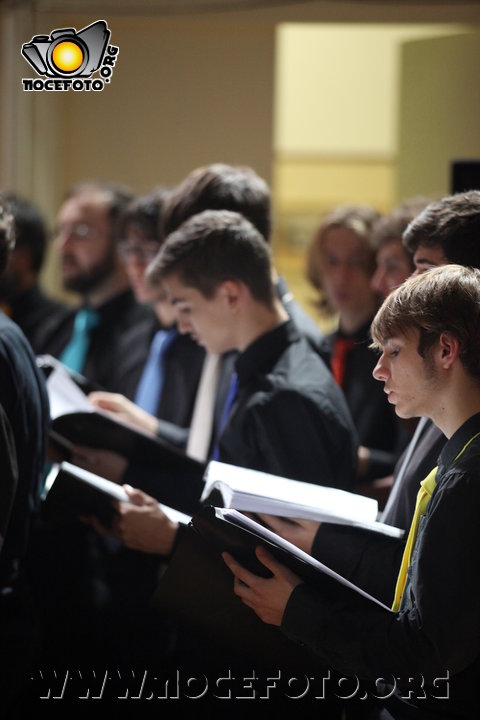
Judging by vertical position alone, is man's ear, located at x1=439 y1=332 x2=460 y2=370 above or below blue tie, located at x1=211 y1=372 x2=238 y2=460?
above

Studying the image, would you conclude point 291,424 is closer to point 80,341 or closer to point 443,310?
point 443,310

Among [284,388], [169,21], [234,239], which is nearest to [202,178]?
[234,239]

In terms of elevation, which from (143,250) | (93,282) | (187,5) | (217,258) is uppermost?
(187,5)

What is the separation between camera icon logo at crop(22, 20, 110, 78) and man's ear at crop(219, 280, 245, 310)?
0.85 meters

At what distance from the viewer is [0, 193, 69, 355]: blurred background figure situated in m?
3.73

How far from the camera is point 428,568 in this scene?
1.27 m

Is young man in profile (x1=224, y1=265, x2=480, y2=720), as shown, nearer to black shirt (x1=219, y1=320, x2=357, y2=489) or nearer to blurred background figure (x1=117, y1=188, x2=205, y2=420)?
black shirt (x1=219, y1=320, x2=357, y2=489)

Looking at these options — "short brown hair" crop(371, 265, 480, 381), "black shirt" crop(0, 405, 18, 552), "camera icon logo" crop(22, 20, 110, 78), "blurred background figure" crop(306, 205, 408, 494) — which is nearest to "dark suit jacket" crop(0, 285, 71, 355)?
"blurred background figure" crop(306, 205, 408, 494)

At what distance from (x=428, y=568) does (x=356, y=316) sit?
1.91 meters

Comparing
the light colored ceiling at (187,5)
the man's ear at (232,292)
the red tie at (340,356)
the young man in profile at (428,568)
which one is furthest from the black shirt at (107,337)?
the young man in profile at (428,568)

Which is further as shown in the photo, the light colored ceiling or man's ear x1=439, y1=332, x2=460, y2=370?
the light colored ceiling

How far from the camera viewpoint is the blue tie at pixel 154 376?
2945mm

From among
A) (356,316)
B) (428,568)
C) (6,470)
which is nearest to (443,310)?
(428,568)

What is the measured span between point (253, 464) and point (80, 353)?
67.9 inches
